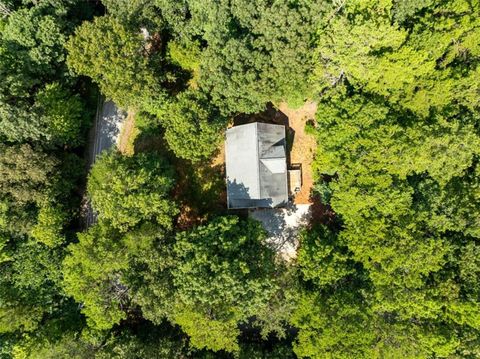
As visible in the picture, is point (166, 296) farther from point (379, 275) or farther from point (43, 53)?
point (43, 53)

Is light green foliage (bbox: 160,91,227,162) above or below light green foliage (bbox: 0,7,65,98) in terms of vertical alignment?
below

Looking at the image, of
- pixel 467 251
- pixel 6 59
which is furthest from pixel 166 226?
pixel 467 251

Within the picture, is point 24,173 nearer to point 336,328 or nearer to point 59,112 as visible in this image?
point 59,112

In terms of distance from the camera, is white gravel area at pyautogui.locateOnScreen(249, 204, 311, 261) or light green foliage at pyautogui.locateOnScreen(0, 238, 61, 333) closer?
light green foliage at pyautogui.locateOnScreen(0, 238, 61, 333)

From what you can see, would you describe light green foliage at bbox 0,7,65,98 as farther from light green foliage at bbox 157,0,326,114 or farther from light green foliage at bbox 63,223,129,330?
light green foliage at bbox 63,223,129,330

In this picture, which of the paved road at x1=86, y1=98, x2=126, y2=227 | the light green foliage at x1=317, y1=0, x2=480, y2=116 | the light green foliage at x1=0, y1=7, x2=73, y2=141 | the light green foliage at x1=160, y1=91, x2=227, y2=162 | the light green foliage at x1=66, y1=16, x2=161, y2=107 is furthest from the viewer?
the paved road at x1=86, y1=98, x2=126, y2=227

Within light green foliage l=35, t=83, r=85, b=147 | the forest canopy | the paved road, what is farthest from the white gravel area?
light green foliage l=35, t=83, r=85, b=147
